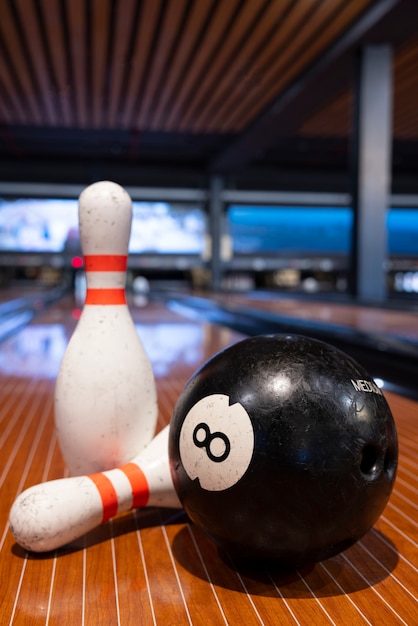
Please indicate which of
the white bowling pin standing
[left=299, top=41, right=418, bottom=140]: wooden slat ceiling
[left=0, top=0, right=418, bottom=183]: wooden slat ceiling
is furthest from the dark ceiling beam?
the white bowling pin standing

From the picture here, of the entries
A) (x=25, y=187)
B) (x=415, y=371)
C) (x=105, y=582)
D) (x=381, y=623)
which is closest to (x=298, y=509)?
(x=381, y=623)

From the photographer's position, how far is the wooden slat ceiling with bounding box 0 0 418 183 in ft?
17.1

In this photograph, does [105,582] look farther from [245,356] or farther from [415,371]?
[415,371]

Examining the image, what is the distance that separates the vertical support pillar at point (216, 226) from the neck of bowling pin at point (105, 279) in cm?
1143

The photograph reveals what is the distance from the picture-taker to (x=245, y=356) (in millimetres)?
954

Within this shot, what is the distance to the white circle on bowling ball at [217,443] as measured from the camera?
869 mm

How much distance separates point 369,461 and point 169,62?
246 inches

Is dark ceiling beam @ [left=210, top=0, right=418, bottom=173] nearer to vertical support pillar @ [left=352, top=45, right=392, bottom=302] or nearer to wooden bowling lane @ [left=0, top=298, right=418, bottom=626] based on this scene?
vertical support pillar @ [left=352, top=45, right=392, bottom=302]

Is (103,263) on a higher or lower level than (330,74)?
lower

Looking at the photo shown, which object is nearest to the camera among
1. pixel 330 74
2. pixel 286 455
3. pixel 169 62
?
pixel 286 455

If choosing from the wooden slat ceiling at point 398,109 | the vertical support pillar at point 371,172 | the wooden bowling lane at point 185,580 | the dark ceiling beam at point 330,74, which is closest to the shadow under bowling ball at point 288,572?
the wooden bowling lane at point 185,580

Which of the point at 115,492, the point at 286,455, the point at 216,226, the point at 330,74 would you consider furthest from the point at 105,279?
the point at 216,226

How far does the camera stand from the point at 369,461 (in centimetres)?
92

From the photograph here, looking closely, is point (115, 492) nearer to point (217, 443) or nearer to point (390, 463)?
point (217, 443)
